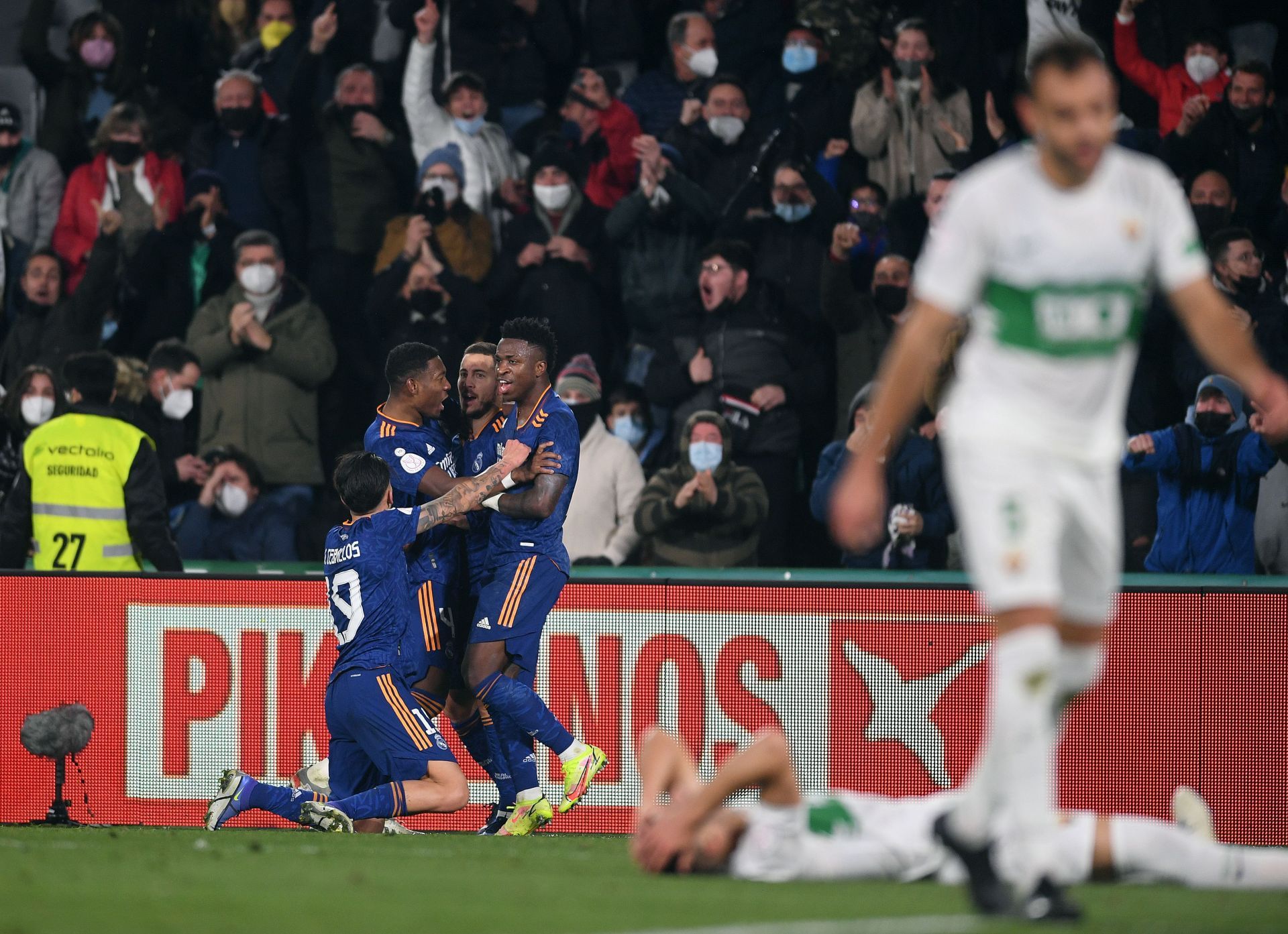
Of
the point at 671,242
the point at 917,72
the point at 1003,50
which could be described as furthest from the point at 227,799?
the point at 1003,50

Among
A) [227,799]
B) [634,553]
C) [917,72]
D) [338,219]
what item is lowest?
[227,799]

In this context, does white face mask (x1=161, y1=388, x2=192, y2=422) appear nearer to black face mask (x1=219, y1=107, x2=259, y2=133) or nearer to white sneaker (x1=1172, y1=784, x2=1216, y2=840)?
black face mask (x1=219, y1=107, x2=259, y2=133)

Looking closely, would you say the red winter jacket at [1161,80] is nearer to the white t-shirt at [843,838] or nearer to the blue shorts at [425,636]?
the blue shorts at [425,636]

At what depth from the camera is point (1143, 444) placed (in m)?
10.8

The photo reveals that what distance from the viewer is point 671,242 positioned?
42.3ft

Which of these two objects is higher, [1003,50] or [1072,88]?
[1003,50]

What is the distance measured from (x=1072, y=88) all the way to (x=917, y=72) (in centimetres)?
801

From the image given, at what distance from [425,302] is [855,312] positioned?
284 centimetres

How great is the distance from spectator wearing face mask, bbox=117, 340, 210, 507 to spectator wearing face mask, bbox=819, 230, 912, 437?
4214 millimetres

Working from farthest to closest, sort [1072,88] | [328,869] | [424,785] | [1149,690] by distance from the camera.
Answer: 1. [1149,690]
2. [424,785]
3. [328,869]
4. [1072,88]

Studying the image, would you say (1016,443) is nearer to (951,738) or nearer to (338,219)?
(951,738)

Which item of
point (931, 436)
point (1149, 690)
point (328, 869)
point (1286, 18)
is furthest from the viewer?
point (1286, 18)

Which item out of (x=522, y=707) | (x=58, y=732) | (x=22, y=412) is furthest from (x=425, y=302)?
(x=522, y=707)

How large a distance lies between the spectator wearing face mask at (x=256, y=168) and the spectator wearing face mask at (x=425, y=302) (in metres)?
1.16
